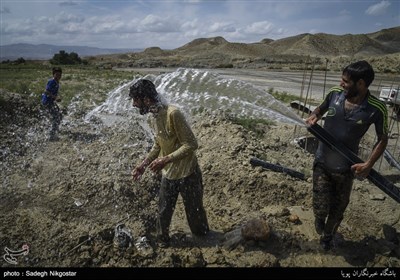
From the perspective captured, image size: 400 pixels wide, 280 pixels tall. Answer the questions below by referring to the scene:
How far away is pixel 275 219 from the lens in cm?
419

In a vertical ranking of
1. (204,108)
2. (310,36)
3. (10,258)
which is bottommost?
(10,258)

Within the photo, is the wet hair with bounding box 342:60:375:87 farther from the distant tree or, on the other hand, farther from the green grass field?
the distant tree

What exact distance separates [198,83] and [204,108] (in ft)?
14.3

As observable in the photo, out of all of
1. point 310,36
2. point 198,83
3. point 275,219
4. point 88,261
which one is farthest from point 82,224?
point 310,36

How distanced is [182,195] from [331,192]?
1.56m

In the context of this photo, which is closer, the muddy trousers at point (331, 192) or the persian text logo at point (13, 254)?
the muddy trousers at point (331, 192)

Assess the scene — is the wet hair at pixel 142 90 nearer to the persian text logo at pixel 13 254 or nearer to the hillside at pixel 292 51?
the persian text logo at pixel 13 254

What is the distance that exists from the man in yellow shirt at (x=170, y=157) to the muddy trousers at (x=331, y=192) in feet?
4.10

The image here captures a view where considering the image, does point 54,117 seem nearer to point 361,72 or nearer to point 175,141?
point 175,141

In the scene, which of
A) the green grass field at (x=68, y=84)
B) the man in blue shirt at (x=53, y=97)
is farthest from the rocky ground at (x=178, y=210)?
the green grass field at (x=68, y=84)

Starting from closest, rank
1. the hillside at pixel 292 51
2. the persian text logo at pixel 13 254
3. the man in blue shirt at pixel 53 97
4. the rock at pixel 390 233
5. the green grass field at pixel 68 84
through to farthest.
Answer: the persian text logo at pixel 13 254 → the rock at pixel 390 233 → the man in blue shirt at pixel 53 97 → the green grass field at pixel 68 84 → the hillside at pixel 292 51

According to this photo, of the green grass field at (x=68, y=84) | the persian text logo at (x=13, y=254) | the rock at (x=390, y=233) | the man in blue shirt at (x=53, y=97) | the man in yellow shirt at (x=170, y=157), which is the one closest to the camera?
the man in yellow shirt at (x=170, y=157)

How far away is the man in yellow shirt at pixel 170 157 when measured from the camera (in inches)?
117
